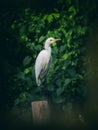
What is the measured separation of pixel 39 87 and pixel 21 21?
609 mm

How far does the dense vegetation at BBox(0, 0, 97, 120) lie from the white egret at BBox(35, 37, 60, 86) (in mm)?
75

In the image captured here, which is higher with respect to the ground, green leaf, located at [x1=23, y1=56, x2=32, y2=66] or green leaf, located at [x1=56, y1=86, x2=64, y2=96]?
green leaf, located at [x1=23, y1=56, x2=32, y2=66]

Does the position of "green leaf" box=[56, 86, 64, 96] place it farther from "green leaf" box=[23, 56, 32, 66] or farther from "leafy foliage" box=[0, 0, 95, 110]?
"green leaf" box=[23, 56, 32, 66]

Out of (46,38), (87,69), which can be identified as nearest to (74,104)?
(87,69)

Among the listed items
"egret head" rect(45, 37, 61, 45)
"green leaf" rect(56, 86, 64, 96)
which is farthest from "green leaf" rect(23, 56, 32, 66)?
"green leaf" rect(56, 86, 64, 96)

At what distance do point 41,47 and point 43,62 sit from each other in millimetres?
180

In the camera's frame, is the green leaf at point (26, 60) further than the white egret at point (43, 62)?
Yes

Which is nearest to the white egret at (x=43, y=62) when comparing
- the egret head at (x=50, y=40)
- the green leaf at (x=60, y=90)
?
the egret head at (x=50, y=40)

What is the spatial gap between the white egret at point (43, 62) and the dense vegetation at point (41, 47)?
75 mm

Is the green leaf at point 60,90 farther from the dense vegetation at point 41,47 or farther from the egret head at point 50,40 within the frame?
the egret head at point 50,40

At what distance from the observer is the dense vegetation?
4.84 metres

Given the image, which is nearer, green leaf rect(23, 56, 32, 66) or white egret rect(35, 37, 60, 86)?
white egret rect(35, 37, 60, 86)

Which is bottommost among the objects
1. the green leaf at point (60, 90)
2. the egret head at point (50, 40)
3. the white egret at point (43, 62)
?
the green leaf at point (60, 90)

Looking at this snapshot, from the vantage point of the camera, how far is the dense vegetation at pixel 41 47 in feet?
15.9
